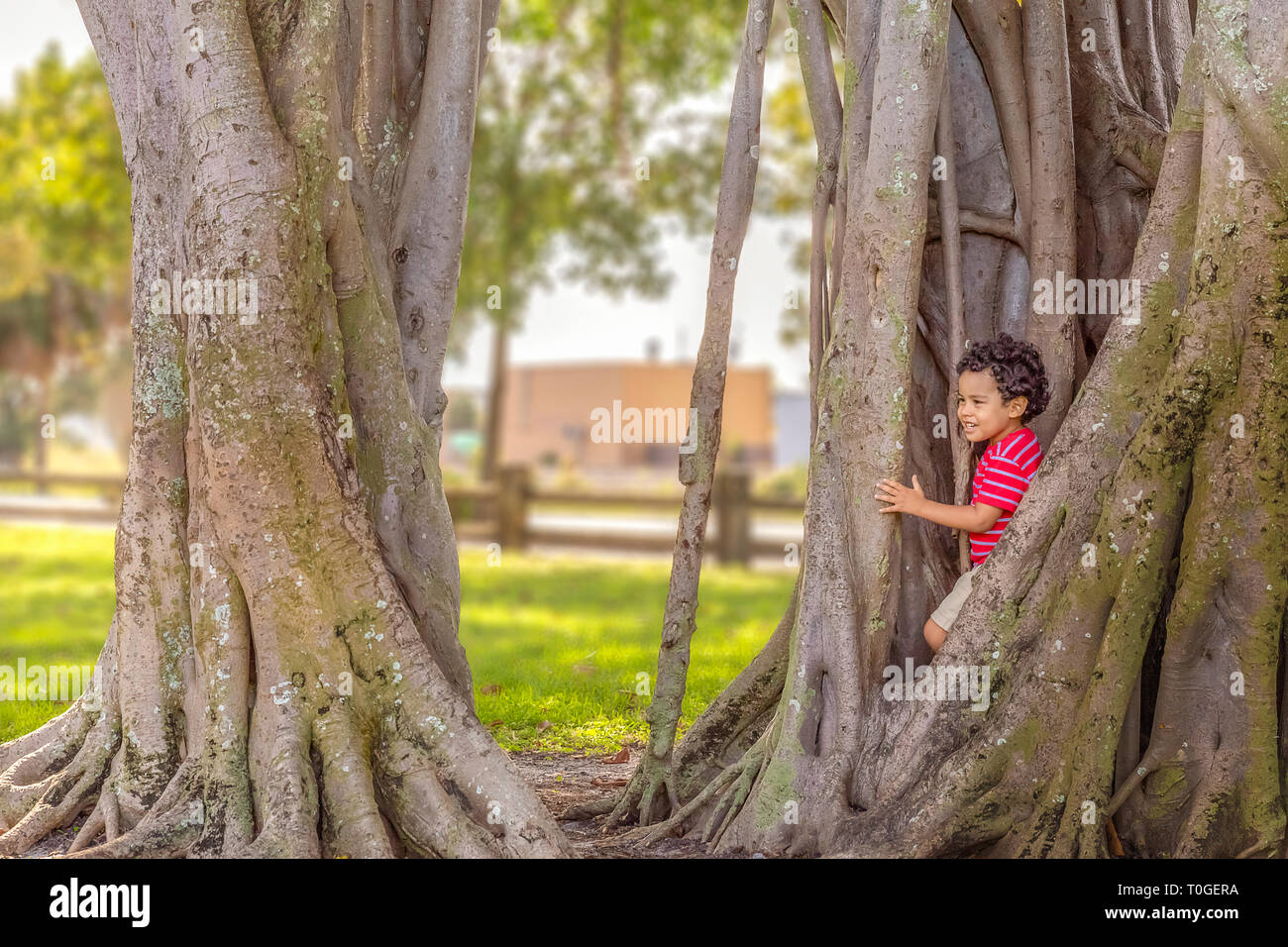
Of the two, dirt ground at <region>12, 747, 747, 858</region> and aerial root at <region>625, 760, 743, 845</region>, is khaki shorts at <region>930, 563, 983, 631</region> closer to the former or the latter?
aerial root at <region>625, 760, 743, 845</region>

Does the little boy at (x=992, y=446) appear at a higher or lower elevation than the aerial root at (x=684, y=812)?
higher

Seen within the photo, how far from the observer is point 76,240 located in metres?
18.7

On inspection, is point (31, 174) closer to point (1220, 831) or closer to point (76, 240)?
point (76, 240)

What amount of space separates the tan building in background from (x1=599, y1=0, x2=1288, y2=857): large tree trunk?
101ft

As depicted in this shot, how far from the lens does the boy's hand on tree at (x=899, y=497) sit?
170 inches

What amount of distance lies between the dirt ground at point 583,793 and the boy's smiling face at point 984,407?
70.5 inches

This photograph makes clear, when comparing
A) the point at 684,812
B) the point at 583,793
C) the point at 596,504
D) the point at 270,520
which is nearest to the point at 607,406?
the point at 596,504

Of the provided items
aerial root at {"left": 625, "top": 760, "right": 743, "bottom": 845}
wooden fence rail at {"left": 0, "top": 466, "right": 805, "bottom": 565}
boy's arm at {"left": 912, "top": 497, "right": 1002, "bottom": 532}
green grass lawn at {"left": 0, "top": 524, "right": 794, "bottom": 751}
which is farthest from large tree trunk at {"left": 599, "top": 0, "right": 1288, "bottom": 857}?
wooden fence rail at {"left": 0, "top": 466, "right": 805, "bottom": 565}

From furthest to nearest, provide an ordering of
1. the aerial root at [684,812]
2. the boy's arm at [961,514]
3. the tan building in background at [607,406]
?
the tan building in background at [607,406] → the aerial root at [684,812] → the boy's arm at [961,514]

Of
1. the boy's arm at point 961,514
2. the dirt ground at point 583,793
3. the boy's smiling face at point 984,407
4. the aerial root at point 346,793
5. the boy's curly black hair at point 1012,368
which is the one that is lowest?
the dirt ground at point 583,793

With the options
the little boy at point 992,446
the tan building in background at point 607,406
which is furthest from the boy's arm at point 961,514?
the tan building in background at point 607,406

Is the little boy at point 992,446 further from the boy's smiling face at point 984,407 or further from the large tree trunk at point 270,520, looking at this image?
the large tree trunk at point 270,520

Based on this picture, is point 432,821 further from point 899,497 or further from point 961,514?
point 961,514

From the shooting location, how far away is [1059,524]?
4102 millimetres
